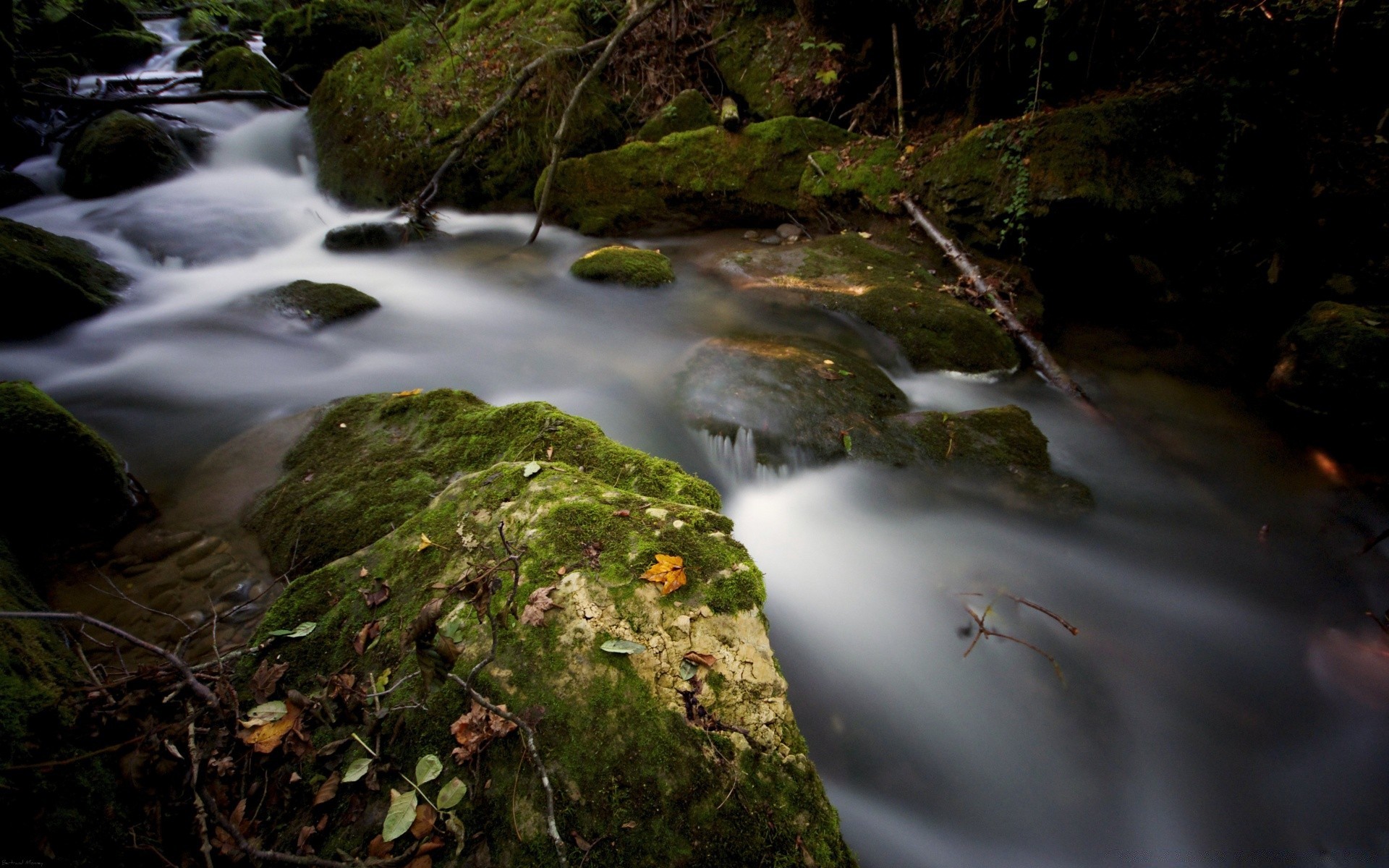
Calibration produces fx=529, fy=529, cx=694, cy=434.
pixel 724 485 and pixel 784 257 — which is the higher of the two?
pixel 784 257

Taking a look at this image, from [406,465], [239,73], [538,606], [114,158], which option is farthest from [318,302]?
[239,73]

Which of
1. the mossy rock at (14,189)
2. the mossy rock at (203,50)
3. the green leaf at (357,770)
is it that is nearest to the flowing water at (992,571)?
the green leaf at (357,770)

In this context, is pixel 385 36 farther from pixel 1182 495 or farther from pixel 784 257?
pixel 1182 495

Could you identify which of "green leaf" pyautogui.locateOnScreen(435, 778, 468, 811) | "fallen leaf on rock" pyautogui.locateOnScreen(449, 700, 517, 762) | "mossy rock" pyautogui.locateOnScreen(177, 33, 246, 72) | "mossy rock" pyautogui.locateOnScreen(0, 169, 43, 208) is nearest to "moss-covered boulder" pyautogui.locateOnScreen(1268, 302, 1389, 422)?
"fallen leaf on rock" pyautogui.locateOnScreen(449, 700, 517, 762)

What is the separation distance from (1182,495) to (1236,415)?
162 centimetres

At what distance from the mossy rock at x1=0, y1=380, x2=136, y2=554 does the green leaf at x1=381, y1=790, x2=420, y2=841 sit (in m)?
3.24

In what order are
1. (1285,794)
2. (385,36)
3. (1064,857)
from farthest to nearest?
(385,36) < (1285,794) < (1064,857)

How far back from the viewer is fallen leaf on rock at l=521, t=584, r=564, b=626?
5.45 feet

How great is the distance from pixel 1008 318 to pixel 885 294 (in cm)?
126

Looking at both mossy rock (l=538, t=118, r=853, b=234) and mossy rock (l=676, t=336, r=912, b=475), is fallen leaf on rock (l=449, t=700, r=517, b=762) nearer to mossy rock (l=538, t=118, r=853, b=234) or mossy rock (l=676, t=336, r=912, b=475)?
mossy rock (l=676, t=336, r=912, b=475)

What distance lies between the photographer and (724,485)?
158 inches

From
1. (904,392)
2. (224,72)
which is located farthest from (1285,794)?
(224,72)

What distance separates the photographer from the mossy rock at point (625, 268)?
664 cm

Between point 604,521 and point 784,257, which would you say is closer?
point 604,521
